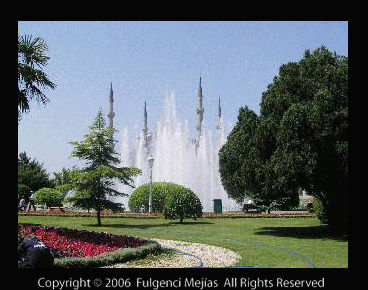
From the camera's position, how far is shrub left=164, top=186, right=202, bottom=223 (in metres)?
28.3

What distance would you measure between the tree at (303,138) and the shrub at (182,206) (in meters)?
5.38

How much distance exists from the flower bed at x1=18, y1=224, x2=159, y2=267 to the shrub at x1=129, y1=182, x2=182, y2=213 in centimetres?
1956

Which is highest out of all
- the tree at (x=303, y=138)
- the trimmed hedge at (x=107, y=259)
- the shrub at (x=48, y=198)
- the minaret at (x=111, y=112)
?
the minaret at (x=111, y=112)

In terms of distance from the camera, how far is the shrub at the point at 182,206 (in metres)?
28.3

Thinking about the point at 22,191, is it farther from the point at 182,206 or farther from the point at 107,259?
the point at 107,259

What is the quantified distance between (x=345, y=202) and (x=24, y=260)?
1724 cm

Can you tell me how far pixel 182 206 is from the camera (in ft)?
92.6

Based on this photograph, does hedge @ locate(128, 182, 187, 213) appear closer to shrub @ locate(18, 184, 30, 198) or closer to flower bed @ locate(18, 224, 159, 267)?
shrub @ locate(18, 184, 30, 198)

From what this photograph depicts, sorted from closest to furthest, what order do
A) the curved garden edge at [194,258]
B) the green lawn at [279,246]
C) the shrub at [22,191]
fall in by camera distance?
1. the curved garden edge at [194,258]
2. the green lawn at [279,246]
3. the shrub at [22,191]

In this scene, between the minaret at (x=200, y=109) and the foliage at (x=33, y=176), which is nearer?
the foliage at (x=33, y=176)

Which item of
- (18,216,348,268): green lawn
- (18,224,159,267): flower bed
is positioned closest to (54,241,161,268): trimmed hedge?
(18,224,159,267): flower bed

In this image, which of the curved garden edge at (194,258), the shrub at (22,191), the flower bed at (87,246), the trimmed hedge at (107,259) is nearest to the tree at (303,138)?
the curved garden edge at (194,258)

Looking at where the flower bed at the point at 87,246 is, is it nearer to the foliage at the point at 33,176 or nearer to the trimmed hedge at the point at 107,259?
the trimmed hedge at the point at 107,259

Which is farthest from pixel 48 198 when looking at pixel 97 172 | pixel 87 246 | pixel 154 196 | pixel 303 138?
pixel 87 246
